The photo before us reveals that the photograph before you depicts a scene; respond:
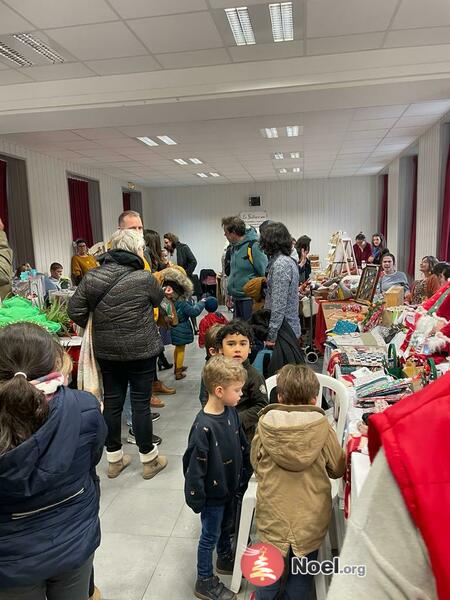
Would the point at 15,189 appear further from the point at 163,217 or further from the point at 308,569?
the point at 308,569

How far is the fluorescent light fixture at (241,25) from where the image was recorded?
9.61 ft

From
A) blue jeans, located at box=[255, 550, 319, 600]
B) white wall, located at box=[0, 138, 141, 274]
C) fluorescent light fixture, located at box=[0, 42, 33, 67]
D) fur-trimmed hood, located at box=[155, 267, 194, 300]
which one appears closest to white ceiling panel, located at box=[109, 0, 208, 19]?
fluorescent light fixture, located at box=[0, 42, 33, 67]

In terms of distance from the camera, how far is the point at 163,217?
11805 mm

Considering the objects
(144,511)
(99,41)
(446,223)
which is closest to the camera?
(144,511)

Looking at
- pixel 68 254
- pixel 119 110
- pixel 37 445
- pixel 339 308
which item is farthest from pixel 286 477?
pixel 68 254

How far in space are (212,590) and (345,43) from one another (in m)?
3.82

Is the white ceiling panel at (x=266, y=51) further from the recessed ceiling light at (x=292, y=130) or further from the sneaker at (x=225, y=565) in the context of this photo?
the sneaker at (x=225, y=565)

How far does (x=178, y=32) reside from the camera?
3188 millimetres

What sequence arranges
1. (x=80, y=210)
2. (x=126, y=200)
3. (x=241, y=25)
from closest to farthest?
(x=241, y=25) < (x=80, y=210) < (x=126, y=200)

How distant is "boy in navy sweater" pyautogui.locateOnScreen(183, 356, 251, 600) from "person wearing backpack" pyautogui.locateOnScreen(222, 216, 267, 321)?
181cm

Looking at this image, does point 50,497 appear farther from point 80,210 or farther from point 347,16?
point 80,210

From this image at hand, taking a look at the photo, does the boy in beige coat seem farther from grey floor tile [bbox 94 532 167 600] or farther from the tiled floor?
grey floor tile [bbox 94 532 167 600]

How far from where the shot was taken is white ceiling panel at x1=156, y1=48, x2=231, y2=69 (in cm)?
355

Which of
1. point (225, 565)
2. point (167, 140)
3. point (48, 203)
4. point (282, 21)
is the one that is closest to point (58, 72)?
point (282, 21)
